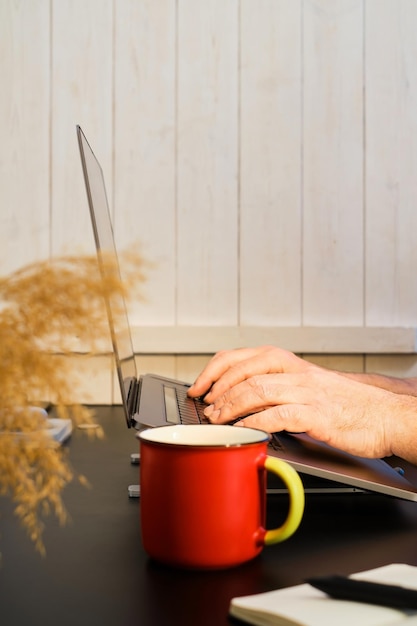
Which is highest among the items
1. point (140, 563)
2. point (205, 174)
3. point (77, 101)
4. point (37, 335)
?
point (77, 101)

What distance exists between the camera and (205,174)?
167cm

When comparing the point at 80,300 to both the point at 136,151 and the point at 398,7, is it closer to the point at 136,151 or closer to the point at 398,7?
the point at 136,151

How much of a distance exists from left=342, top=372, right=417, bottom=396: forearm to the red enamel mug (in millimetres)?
743

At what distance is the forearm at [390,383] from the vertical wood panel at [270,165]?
0.44m

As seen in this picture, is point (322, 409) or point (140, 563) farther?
point (322, 409)

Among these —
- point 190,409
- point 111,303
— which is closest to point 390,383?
point 190,409

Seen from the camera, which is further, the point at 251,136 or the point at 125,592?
the point at 251,136

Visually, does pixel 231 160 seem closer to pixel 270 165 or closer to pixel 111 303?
pixel 270 165

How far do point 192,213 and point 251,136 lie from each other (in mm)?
237

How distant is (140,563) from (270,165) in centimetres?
131

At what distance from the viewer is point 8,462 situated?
0.32 meters

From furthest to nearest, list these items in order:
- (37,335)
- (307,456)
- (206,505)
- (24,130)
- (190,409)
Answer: (24,130), (190,409), (307,456), (206,505), (37,335)

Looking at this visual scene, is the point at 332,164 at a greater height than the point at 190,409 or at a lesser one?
greater

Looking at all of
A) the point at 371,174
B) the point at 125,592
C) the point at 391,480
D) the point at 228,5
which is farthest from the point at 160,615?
the point at 228,5
